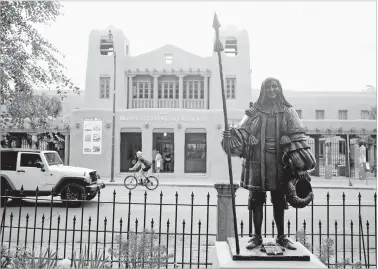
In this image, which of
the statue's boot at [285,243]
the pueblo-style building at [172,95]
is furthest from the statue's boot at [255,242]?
the pueblo-style building at [172,95]

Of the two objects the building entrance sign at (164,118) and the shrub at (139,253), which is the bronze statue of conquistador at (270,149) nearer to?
the shrub at (139,253)

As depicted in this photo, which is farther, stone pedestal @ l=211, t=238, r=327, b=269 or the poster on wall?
the poster on wall

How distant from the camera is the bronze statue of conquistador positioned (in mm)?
3502

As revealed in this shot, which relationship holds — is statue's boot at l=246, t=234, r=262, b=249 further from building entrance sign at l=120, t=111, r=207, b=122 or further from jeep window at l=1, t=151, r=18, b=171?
Result: building entrance sign at l=120, t=111, r=207, b=122

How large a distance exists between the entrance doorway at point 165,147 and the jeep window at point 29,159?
13166mm

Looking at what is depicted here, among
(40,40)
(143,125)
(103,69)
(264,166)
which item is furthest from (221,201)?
(103,69)

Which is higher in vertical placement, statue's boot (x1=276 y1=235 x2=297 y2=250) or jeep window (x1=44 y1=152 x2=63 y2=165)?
jeep window (x1=44 y1=152 x2=63 y2=165)

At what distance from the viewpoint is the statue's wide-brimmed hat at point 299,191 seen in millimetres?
3438

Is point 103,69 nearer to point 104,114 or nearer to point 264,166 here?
point 104,114

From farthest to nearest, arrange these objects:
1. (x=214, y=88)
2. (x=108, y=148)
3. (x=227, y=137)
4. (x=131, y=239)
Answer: (x=214, y=88) < (x=108, y=148) < (x=131, y=239) < (x=227, y=137)

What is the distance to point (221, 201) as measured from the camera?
571 cm

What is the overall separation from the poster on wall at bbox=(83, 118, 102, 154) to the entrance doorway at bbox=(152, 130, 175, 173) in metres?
4.02

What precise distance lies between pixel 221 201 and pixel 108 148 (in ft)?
57.2

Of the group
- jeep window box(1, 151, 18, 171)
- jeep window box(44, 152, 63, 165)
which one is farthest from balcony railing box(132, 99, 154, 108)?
jeep window box(1, 151, 18, 171)
